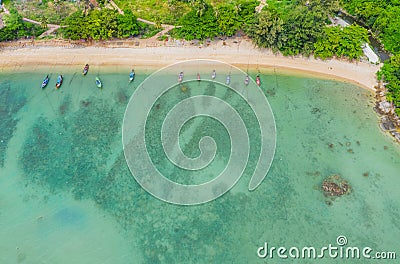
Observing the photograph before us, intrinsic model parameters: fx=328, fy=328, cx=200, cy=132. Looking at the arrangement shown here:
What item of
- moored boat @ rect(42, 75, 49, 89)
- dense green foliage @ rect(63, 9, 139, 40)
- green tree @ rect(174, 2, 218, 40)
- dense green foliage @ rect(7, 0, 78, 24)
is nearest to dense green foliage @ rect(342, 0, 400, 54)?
green tree @ rect(174, 2, 218, 40)

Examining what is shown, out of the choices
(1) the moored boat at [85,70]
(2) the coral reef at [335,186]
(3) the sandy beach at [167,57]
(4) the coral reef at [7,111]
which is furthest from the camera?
(3) the sandy beach at [167,57]

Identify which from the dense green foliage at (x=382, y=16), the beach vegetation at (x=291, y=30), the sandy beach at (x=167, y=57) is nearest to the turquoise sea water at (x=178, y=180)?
the sandy beach at (x=167, y=57)

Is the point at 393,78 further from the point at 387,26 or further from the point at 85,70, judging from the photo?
the point at 85,70

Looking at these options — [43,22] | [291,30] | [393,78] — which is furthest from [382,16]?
[43,22]

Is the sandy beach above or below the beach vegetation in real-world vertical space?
below

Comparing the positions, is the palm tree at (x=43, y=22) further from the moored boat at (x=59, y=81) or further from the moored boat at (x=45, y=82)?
the moored boat at (x=59, y=81)

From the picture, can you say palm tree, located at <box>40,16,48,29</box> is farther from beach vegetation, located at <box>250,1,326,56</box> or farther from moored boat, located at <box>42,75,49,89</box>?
beach vegetation, located at <box>250,1,326,56</box>
